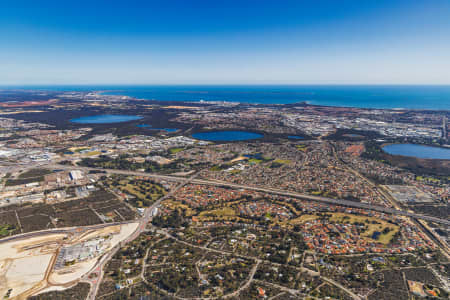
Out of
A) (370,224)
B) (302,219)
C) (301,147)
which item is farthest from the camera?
(301,147)

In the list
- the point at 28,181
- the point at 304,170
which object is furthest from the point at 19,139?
the point at 304,170

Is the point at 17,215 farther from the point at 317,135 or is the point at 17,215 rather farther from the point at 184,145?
the point at 317,135

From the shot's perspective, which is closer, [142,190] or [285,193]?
[285,193]

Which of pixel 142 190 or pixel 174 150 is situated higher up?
pixel 174 150

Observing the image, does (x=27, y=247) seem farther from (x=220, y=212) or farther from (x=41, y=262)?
(x=220, y=212)

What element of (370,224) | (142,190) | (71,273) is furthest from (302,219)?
(71,273)
